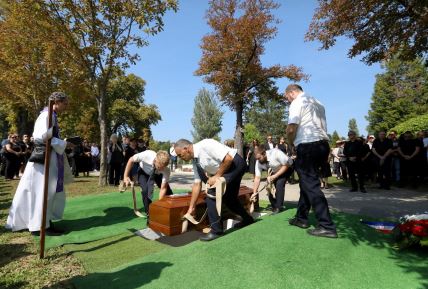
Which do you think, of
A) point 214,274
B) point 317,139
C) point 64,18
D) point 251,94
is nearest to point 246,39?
point 251,94

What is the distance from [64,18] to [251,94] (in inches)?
573

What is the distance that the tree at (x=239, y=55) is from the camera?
2275 cm

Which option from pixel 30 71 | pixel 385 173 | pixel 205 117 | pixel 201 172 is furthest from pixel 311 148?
pixel 205 117

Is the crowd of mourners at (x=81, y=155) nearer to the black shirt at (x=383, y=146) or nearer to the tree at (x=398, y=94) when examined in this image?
the black shirt at (x=383, y=146)

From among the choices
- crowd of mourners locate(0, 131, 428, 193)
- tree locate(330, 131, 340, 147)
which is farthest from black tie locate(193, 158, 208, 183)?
tree locate(330, 131, 340, 147)

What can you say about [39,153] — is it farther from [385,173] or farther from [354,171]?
[385,173]

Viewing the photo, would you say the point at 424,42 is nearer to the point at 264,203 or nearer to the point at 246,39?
the point at 264,203

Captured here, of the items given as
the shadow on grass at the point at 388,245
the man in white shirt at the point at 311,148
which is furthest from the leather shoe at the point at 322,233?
the shadow on grass at the point at 388,245

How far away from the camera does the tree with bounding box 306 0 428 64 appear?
31.6ft

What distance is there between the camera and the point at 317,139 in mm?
4328

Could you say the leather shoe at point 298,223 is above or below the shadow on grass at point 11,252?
above

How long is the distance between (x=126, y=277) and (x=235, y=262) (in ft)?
3.69

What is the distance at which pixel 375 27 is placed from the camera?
34.0ft

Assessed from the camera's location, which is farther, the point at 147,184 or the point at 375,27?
the point at 375,27
